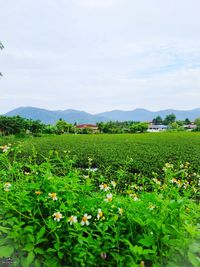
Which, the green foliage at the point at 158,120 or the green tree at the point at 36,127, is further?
the green foliage at the point at 158,120

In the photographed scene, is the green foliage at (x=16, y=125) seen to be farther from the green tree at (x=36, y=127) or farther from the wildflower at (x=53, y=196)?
the wildflower at (x=53, y=196)

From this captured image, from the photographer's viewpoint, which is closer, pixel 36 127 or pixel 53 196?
pixel 53 196

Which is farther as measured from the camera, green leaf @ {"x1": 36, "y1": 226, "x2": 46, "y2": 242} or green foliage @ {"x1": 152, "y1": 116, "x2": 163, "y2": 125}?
green foliage @ {"x1": 152, "y1": 116, "x2": 163, "y2": 125}

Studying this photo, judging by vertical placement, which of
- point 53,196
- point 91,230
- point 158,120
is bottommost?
point 91,230

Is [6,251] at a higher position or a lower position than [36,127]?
lower

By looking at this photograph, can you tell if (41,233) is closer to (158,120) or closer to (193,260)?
(193,260)

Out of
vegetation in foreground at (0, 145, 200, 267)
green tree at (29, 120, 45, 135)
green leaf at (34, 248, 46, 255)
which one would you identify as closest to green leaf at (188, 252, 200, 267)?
vegetation in foreground at (0, 145, 200, 267)

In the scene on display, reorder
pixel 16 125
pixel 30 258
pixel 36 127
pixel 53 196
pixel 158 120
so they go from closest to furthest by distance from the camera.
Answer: pixel 30 258, pixel 53 196, pixel 16 125, pixel 36 127, pixel 158 120

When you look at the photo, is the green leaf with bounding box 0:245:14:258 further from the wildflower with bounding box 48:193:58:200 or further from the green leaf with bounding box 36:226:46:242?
the wildflower with bounding box 48:193:58:200

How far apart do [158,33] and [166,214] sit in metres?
10.0

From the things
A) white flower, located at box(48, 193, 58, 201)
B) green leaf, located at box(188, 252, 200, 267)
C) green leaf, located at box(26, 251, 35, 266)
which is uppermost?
white flower, located at box(48, 193, 58, 201)

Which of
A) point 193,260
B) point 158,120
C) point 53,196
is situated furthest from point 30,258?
point 158,120

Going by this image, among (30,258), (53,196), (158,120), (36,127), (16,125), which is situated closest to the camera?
(30,258)

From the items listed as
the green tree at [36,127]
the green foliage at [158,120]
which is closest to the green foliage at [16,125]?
the green tree at [36,127]
